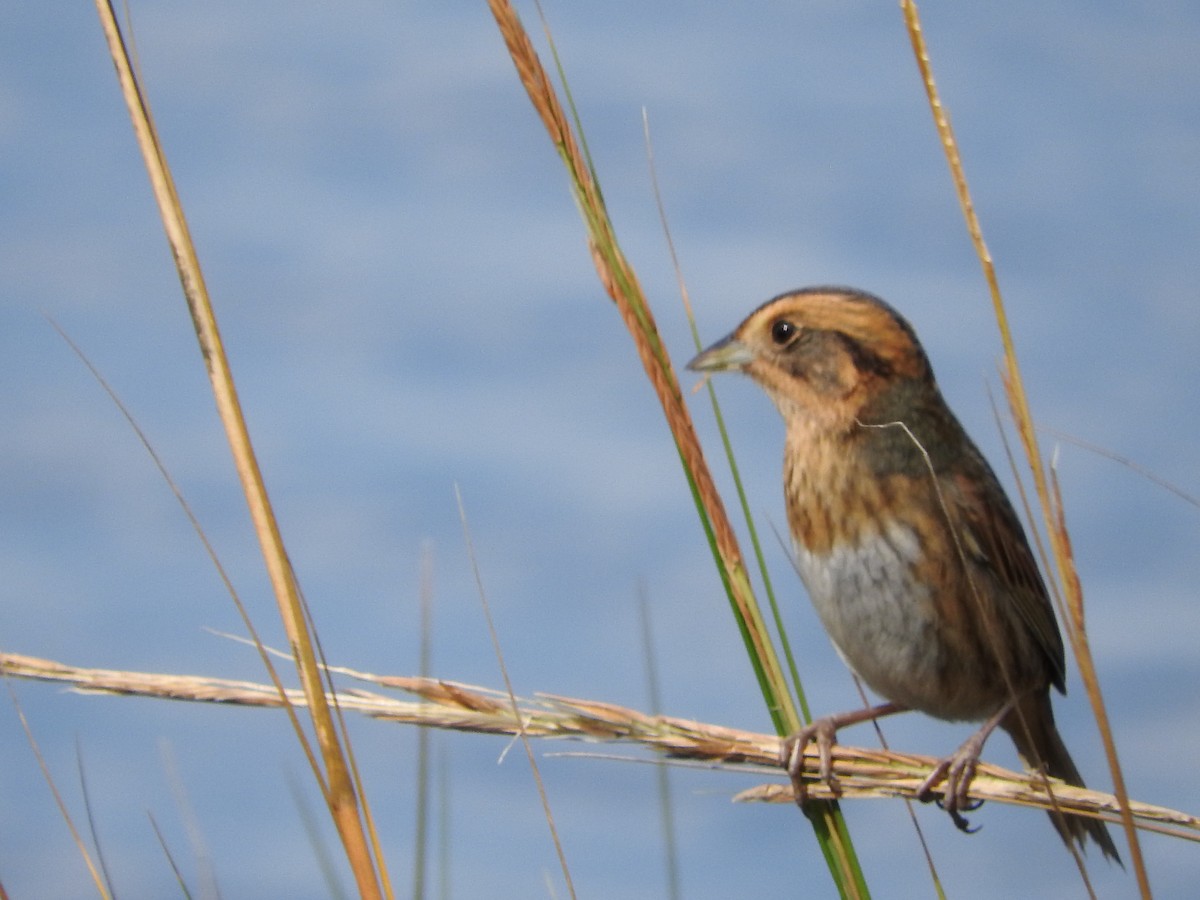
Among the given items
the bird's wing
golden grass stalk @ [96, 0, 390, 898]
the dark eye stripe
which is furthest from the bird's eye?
golden grass stalk @ [96, 0, 390, 898]

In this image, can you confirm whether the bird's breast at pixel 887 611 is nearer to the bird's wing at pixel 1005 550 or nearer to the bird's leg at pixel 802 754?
the bird's wing at pixel 1005 550

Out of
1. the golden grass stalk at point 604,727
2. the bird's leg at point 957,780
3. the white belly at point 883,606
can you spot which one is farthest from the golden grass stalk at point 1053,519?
the white belly at point 883,606

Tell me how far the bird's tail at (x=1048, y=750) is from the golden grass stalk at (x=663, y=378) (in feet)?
5.83

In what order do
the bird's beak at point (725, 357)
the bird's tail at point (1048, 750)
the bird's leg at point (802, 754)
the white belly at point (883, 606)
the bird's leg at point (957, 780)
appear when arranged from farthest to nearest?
1. the bird's beak at point (725, 357)
2. the bird's tail at point (1048, 750)
3. the white belly at point (883, 606)
4. the bird's leg at point (957, 780)
5. the bird's leg at point (802, 754)

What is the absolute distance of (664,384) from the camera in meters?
2.44

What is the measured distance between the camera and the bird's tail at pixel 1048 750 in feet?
13.1

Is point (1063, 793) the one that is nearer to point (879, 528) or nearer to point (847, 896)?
point (847, 896)

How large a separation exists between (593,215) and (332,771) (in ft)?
3.41

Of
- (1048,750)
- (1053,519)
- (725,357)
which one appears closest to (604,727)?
(1053,519)

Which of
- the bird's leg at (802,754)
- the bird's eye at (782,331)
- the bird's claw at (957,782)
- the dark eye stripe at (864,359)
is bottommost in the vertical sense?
the bird's leg at (802,754)

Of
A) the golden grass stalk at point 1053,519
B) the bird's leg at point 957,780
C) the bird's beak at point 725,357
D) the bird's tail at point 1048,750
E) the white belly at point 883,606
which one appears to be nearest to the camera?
the golden grass stalk at point 1053,519

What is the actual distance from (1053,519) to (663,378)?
0.76 metres

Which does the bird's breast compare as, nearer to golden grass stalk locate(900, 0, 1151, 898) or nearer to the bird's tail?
the bird's tail

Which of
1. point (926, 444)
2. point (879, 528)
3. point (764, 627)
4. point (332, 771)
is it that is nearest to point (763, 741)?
point (764, 627)
